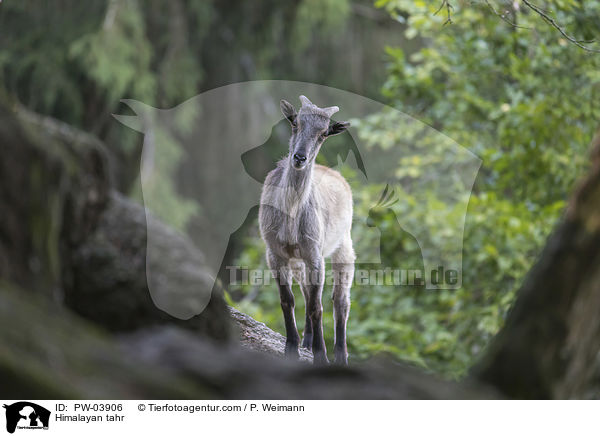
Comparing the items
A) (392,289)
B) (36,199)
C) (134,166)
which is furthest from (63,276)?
(134,166)

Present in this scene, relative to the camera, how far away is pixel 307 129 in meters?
4.88

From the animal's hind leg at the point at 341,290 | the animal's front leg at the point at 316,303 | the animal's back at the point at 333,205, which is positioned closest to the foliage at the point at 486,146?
the animal's hind leg at the point at 341,290

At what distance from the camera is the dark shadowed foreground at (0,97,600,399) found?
2488 mm

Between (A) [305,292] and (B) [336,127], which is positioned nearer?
(B) [336,127]

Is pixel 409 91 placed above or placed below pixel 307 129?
above

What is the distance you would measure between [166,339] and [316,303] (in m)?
2.71

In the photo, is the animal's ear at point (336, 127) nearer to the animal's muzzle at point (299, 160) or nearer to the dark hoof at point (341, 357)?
the animal's muzzle at point (299, 160)

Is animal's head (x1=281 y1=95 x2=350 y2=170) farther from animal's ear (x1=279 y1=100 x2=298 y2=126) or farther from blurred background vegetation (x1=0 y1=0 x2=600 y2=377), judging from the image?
blurred background vegetation (x1=0 y1=0 x2=600 y2=377)

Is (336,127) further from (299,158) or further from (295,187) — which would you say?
(295,187)

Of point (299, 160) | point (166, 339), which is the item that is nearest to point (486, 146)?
point (299, 160)

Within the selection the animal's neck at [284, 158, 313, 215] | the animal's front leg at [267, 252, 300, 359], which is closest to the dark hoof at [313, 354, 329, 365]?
the animal's front leg at [267, 252, 300, 359]

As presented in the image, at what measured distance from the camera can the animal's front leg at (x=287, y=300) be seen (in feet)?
17.1

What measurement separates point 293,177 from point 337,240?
Answer: 0.92 metres
